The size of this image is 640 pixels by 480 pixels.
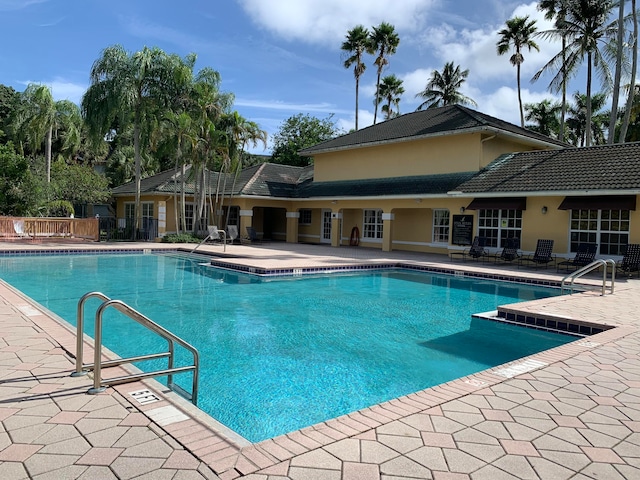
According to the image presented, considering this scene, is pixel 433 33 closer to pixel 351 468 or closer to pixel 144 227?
pixel 144 227

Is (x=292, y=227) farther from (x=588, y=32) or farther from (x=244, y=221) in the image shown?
(x=588, y=32)

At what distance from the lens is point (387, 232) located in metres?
23.5

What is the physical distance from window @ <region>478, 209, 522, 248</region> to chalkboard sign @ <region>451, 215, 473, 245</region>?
0.41 metres

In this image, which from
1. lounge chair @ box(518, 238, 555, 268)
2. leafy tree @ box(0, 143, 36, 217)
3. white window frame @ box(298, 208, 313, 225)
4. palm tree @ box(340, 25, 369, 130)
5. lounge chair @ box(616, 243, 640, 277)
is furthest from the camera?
palm tree @ box(340, 25, 369, 130)

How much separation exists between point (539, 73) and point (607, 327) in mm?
26759

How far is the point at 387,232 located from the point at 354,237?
3.79 meters

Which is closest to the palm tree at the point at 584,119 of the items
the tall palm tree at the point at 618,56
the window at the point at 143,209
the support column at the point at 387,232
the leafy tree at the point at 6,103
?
the tall palm tree at the point at 618,56

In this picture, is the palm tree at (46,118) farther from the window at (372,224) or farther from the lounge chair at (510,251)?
the lounge chair at (510,251)

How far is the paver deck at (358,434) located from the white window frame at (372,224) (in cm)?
2067

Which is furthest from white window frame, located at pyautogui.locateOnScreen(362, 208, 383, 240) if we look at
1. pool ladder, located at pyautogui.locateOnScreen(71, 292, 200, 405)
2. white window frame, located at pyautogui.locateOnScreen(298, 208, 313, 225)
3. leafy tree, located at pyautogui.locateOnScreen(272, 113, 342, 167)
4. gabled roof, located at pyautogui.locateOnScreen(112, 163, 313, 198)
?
leafy tree, located at pyautogui.locateOnScreen(272, 113, 342, 167)

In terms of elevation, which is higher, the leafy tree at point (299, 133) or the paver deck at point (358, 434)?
the leafy tree at point (299, 133)

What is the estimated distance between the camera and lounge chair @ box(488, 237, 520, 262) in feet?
58.5

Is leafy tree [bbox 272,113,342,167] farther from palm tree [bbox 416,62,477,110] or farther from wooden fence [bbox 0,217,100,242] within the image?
wooden fence [bbox 0,217,100,242]

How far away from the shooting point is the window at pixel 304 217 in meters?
30.0
